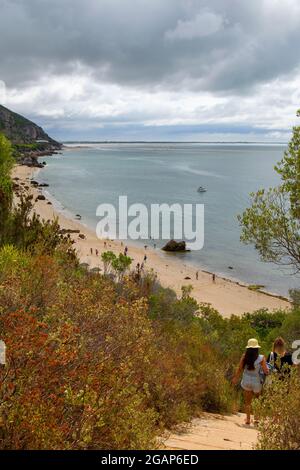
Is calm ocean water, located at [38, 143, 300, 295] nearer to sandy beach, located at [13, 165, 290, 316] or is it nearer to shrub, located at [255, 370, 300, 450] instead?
sandy beach, located at [13, 165, 290, 316]

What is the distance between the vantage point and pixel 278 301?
33.2m

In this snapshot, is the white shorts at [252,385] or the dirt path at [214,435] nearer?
the dirt path at [214,435]

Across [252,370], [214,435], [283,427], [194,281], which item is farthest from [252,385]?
[194,281]

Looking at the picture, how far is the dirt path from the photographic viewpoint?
17.1ft

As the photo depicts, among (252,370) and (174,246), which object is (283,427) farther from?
(174,246)

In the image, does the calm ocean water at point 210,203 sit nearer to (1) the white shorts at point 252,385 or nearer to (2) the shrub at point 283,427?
(1) the white shorts at point 252,385

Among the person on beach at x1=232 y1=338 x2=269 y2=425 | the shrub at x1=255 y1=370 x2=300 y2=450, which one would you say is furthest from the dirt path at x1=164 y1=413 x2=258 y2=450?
the shrub at x1=255 y1=370 x2=300 y2=450

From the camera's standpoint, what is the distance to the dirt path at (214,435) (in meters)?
5.21

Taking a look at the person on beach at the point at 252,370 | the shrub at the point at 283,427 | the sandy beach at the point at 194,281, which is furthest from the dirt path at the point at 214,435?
the sandy beach at the point at 194,281

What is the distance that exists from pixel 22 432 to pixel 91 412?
65cm
